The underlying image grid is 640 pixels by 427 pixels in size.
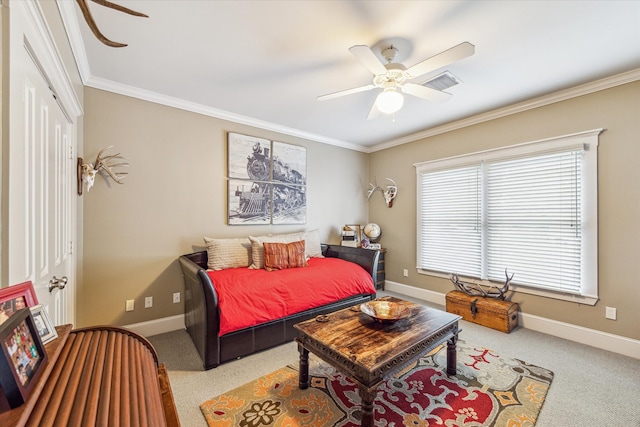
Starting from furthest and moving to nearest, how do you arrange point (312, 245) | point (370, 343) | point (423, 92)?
1. point (312, 245)
2. point (423, 92)
3. point (370, 343)

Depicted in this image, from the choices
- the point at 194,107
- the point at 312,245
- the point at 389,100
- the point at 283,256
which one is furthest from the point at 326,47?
the point at 312,245

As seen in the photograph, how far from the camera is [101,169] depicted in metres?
2.65

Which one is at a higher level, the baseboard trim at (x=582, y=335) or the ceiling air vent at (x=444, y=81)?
the ceiling air vent at (x=444, y=81)

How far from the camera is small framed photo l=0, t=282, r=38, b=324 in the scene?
0.74 meters

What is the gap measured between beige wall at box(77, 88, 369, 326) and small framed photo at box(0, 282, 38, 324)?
2.14 meters

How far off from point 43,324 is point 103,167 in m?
2.31

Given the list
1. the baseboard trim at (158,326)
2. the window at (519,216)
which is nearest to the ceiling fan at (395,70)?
the window at (519,216)

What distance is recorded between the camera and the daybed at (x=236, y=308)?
221cm

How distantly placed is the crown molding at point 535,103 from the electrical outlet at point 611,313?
213cm

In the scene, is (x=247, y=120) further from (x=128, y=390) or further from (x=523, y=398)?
(x=523, y=398)

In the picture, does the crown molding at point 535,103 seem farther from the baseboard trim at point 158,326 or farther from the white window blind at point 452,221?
the baseboard trim at point 158,326

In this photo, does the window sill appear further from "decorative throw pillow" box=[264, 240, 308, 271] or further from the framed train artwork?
the framed train artwork

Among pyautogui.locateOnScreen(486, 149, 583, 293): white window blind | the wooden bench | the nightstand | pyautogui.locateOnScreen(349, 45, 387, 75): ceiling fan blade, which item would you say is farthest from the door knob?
pyautogui.locateOnScreen(486, 149, 583, 293): white window blind

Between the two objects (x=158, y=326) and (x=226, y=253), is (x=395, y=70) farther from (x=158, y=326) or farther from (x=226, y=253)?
(x=158, y=326)
